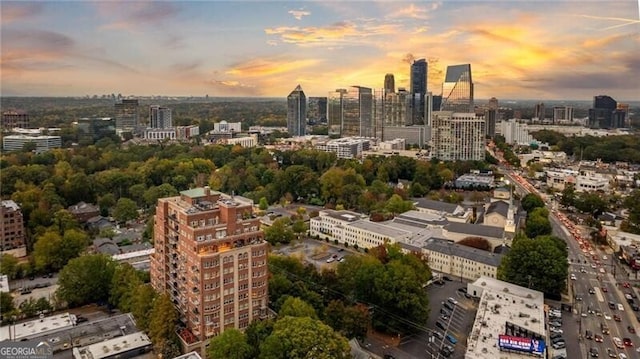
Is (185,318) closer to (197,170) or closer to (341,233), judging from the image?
(341,233)

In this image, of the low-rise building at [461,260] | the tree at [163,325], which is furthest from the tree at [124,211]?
the low-rise building at [461,260]

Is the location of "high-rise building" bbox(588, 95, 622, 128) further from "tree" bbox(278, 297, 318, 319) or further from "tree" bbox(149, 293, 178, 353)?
"tree" bbox(149, 293, 178, 353)

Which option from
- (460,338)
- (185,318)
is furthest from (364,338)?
(185,318)

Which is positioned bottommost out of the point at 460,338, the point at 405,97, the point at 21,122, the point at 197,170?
the point at 460,338

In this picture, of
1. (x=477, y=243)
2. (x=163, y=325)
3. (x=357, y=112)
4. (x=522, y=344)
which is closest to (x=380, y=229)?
(x=477, y=243)

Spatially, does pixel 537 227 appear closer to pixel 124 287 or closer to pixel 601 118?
pixel 124 287

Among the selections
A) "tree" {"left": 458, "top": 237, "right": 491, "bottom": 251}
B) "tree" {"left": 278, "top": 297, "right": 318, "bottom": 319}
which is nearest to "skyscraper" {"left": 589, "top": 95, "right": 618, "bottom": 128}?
"tree" {"left": 458, "top": 237, "right": 491, "bottom": 251}
